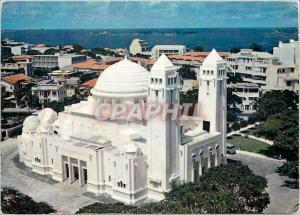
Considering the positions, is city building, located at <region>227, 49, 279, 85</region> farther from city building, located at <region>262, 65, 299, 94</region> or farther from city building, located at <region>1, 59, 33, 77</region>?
city building, located at <region>1, 59, 33, 77</region>

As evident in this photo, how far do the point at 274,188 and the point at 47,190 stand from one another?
4.51 metres

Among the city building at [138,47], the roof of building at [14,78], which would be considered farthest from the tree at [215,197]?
the city building at [138,47]

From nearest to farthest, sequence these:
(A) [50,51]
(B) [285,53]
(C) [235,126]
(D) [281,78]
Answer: (C) [235,126], (B) [285,53], (D) [281,78], (A) [50,51]

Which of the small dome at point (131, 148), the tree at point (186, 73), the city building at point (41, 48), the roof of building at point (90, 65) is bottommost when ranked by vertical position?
the small dome at point (131, 148)

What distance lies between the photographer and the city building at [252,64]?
1752 cm

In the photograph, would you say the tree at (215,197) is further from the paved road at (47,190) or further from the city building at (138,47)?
the city building at (138,47)

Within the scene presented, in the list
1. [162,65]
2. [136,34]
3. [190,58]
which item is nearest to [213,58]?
[162,65]

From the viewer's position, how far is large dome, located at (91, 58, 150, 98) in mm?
9977

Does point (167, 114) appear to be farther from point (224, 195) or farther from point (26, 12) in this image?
point (26, 12)

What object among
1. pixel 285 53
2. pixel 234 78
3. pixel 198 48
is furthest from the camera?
pixel 198 48

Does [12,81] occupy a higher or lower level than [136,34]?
lower

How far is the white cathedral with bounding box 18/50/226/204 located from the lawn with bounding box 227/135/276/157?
1979 mm

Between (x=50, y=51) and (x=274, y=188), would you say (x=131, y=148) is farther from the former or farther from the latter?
(x=50, y=51)

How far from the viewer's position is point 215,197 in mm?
7180
